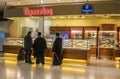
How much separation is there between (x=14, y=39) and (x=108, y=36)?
236 inches

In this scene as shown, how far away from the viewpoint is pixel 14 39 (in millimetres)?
14695

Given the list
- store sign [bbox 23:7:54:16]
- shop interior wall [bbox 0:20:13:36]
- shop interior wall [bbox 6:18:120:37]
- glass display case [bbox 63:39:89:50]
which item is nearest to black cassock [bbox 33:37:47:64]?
glass display case [bbox 63:39:89:50]

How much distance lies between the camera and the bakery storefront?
12.4 metres

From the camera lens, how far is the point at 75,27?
17.8 metres

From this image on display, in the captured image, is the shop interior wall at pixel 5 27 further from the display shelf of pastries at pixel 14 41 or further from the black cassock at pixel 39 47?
the black cassock at pixel 39 47

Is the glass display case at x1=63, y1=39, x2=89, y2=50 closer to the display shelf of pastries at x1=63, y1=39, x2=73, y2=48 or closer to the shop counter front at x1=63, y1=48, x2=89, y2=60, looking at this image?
the display shelf of pastries at x1=63, y1=39, x2=73, y2=48

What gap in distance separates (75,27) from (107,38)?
2750mm

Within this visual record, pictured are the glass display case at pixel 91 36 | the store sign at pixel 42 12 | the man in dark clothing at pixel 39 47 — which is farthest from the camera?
the glass display case at pixel 91 36

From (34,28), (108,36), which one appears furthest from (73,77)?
(34,28)

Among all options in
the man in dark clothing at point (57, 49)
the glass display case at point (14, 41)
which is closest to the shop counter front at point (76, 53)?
the man in dark clothing at point (57, 49)

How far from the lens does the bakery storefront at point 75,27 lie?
12438mm

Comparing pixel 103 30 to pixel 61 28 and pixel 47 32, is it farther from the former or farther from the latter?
pixel 47 32

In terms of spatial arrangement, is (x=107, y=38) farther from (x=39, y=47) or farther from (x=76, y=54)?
(x=39, y=47)

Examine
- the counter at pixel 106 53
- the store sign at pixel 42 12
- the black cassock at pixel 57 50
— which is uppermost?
the store sign at pixel 42 12
